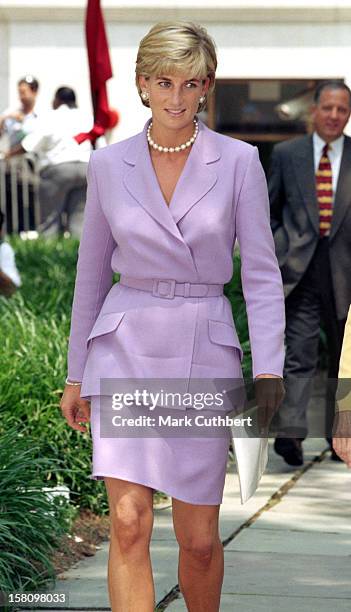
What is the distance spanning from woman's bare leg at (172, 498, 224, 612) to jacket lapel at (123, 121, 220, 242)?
2.68ft

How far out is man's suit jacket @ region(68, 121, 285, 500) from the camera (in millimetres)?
4516

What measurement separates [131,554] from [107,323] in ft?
2.25

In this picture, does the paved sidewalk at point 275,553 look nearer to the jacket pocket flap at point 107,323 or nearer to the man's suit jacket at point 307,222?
the man's suit jacket at point 307,222

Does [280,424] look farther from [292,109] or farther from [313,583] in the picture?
[292,109]

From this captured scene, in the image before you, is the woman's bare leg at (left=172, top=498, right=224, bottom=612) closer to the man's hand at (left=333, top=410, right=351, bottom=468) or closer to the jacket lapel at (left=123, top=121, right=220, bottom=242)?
the man's hand at (left=333, top=410, right=351, bottom=468)

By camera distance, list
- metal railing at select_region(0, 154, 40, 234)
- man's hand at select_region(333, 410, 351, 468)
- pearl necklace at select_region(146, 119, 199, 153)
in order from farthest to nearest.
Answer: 1. metal railing at select_region(0, 154, 40, 234)
2. pearl necklace at select_region(146, 119, 199, 153)
3. man's hand at select_region(333, 410, 351, 468)

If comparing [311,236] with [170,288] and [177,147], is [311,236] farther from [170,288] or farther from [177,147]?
[170,288]

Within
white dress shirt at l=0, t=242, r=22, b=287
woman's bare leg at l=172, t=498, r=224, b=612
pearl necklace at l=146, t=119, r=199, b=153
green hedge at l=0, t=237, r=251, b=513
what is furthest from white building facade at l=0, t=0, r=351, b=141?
woman's bare leg at l=172, t=498, r=224, b=612

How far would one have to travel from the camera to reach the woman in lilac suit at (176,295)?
4449mm

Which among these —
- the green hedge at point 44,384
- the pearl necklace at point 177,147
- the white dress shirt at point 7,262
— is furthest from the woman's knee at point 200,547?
the white dress shirt at point 7,262

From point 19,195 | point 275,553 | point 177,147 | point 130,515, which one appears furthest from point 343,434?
point 19,195

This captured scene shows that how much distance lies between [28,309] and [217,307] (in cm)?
551

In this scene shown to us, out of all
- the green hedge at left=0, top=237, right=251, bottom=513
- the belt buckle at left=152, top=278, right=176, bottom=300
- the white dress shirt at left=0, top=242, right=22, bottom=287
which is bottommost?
the white dress shirt at left=0, top=242, right=22, bottom=287

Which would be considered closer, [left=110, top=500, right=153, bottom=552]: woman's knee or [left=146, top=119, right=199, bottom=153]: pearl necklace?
[left=110, top=500, right=153, bottom=552]: woman's knee
